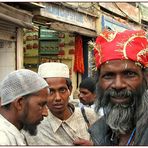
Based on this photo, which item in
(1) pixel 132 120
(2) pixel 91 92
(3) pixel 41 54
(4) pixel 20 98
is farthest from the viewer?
(3) pixel 41 54

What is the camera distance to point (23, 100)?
8.82ft

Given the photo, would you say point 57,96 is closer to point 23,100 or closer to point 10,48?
point 23,100

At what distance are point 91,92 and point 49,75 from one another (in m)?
2.26

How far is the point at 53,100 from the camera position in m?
3.35

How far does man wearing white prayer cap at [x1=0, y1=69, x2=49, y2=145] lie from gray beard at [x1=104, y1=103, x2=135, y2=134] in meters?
Answer: 0.54

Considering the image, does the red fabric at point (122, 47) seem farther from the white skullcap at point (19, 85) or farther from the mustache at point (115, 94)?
the white skullcap at point (19, 85)

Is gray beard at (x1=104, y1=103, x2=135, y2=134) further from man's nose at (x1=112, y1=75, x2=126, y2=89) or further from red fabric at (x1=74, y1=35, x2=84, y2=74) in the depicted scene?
red fabric at (x1=74, y1=35, x2=84, y2=74)

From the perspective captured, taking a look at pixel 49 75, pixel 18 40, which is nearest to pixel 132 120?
pixel 49 75

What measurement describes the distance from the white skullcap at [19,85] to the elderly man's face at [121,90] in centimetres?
49

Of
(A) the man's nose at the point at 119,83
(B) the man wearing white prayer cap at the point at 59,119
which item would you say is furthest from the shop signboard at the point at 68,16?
(A) the man's nose at the point at 119,83

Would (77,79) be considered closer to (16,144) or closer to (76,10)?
(76,10)

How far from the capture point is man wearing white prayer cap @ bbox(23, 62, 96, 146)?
10.6ft

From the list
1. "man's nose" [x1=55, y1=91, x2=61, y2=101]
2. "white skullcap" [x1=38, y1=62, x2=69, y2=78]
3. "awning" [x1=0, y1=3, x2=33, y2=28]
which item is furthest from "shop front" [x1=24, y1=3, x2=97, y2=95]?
"man's nose" [x1=55, y1=91, x2=61, y2=101]

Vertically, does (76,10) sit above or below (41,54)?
above
